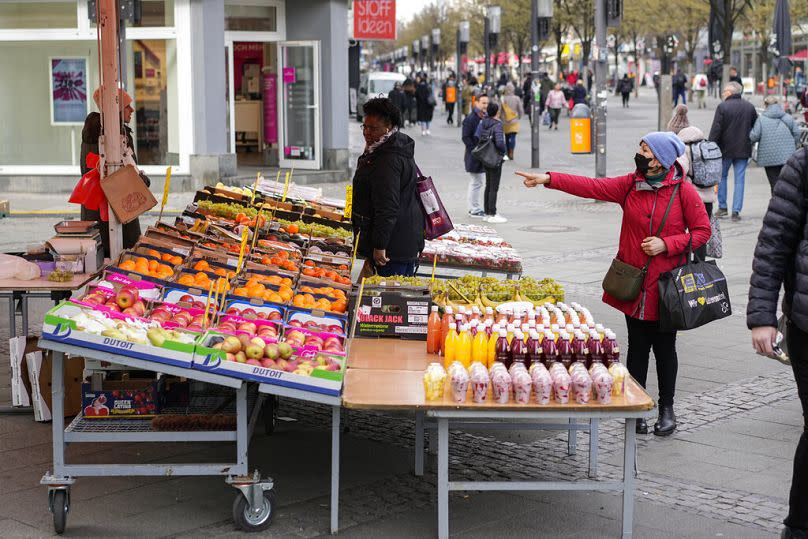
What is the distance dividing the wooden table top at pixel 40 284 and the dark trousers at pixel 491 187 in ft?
33.8

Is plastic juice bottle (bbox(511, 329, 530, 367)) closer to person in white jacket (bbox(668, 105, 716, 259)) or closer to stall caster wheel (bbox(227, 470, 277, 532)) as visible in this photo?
stall caster wheel (bbox(227, 470, 277, 532))

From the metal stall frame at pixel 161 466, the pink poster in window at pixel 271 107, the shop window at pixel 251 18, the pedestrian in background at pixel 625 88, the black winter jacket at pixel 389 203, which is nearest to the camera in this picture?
the metal stall frame at pixel 161 466

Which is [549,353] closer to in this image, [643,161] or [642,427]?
[643,161]

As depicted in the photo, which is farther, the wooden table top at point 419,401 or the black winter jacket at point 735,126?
the black winter jacket at point 735,126

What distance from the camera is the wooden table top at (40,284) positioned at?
6.79 m

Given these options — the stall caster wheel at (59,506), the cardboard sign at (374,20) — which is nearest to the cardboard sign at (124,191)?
the stall caster wheel at (59,506)

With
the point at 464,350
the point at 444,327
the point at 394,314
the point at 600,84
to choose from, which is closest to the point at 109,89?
the point at 394,314

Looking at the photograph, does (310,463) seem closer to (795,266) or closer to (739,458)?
(739,458)

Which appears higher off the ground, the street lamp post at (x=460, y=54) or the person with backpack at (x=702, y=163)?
the street lamp post at (x=460, y=54)

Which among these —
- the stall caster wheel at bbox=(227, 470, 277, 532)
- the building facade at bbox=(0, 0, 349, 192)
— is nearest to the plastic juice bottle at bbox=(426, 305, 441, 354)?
the stall caster wheel at bbox=(227, 470, 277, 532)

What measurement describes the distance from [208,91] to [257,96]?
3.62m

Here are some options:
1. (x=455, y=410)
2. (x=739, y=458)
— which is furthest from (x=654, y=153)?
(x=455, y=410)

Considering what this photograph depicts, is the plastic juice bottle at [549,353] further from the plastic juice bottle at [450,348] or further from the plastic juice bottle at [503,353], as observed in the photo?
the plastic juice bottle at [450,348]

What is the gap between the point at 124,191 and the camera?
7.27m
